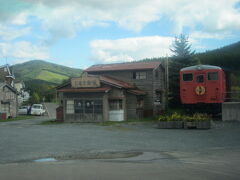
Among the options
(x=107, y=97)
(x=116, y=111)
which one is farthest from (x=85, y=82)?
(x=116, y=111)

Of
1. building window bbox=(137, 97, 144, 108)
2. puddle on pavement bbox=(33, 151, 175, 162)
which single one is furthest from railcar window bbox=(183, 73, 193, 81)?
puddle on pavement bbox=(33, 151, 175, 162)

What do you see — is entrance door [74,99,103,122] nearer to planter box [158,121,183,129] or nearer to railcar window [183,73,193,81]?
railcar window [183,73,193,81]

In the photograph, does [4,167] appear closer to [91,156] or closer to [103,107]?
[91,156]

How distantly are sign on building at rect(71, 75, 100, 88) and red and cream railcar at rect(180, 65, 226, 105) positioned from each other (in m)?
7.75

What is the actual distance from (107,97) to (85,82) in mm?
2526

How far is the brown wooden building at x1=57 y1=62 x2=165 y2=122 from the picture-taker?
85.7ft

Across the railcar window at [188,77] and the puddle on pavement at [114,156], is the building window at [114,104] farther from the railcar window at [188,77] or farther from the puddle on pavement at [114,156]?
the puddle on pavement at [114,156]

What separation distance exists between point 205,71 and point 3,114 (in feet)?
85.4

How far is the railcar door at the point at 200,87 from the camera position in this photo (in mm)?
22500

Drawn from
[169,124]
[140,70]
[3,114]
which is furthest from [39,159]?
[3,114]

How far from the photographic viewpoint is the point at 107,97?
26156 mm

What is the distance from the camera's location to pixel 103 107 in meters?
25.9

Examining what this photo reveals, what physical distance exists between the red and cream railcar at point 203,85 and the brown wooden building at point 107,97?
18.5 ft

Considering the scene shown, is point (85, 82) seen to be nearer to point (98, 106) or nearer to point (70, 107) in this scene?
point (98, 106)
